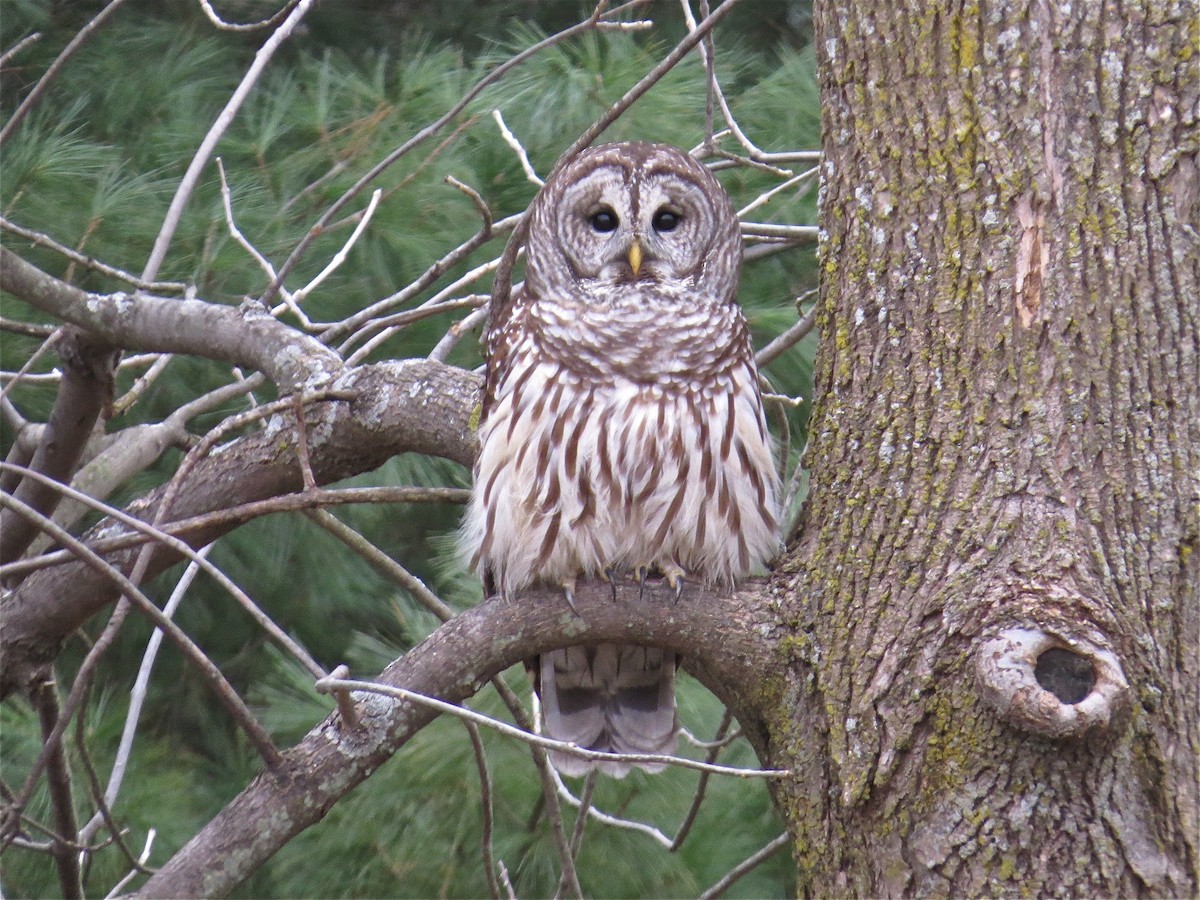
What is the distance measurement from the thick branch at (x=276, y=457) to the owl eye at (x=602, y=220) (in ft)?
1.74

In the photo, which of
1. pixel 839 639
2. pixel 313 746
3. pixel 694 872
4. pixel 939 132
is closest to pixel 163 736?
pixel 694 872

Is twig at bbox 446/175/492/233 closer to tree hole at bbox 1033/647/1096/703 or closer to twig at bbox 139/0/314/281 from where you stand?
twig at bbox 139/0/314/281

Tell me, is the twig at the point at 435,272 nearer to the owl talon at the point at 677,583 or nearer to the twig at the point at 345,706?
the owl talon at the point at 677,583

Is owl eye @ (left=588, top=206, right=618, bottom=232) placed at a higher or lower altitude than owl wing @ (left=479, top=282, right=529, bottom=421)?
higher

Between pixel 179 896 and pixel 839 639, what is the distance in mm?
957

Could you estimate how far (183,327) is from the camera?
2635 millimetres

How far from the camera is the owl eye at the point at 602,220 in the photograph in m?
2.90

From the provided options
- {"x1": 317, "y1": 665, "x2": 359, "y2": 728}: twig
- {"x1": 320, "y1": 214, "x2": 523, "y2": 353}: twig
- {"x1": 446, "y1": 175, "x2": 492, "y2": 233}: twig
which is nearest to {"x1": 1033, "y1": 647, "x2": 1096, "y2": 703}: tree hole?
{"x1": 317, "y1": 665, "x2": 359, "y2": 728}: twig

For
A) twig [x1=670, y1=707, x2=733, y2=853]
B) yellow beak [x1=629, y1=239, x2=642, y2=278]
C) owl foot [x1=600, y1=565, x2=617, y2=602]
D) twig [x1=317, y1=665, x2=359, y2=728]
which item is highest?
yellow beak [x1=629, y1=239, x2=642, y2=278]

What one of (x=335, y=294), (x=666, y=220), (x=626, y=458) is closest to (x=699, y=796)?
(x=626, y=458)

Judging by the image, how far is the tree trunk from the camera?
1787mm

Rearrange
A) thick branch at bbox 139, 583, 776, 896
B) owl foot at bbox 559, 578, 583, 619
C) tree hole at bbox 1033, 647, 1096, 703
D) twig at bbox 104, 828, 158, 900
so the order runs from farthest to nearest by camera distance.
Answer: twig at bbox 104, 828, 158, 900
owl foot at bbox 559, 578, 583, 619
thick branch at bbox 139, 583, 776, 896
tree hole at bbox 1033, 647, 1096, 703

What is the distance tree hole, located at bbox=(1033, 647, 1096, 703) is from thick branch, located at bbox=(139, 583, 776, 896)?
40 centimetres

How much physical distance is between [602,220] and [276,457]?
2.81 ft
